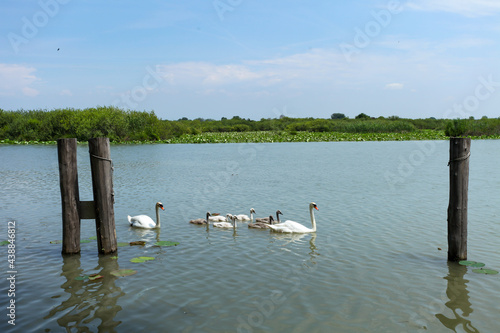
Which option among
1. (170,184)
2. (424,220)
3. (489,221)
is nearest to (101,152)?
(424,220)

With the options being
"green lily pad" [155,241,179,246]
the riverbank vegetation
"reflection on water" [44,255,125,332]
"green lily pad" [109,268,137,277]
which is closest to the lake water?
"reflection on water" [44,255,125,332]

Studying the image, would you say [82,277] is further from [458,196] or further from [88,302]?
[458,196]

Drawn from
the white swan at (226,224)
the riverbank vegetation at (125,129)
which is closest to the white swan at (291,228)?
the white swan at (226,224)

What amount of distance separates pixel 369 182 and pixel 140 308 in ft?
50.8

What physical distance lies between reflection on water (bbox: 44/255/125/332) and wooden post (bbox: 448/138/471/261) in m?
6.29

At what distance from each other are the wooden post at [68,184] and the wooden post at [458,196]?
7.37 metres

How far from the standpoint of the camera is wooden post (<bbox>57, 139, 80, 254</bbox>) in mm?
8305

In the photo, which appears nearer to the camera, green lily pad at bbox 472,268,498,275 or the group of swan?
green lily pad at bbox 472,268,498,275

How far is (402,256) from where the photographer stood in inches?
351

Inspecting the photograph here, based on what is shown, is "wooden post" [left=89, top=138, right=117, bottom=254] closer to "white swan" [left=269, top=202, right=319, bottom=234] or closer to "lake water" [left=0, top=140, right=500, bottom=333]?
"lake water" [left=0, top=140, right=500, bottom=333]

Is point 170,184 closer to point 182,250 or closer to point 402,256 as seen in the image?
point 182,250

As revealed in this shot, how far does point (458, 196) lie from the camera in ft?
26.9

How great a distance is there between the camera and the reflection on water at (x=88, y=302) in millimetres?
5863

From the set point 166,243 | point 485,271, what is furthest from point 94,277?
point 485,271
